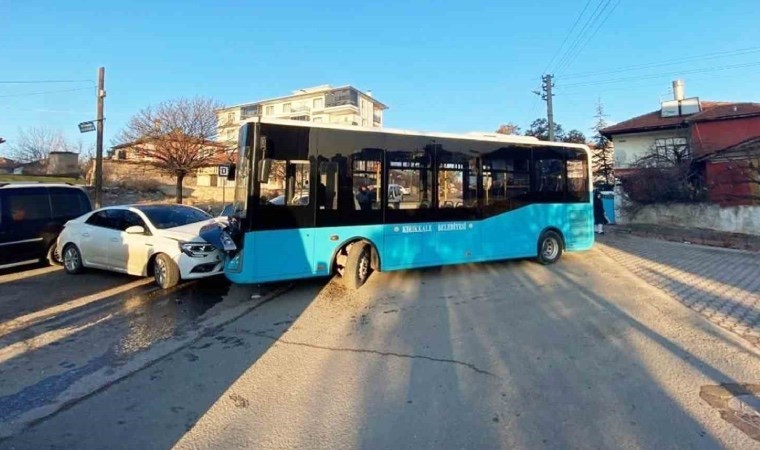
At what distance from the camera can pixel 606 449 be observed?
3273 millimetres

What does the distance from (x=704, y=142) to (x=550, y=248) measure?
67.5 feet

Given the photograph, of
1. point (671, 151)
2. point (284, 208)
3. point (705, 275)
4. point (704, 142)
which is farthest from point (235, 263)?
point (671, 151)

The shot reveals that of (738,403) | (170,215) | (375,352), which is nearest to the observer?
(738,403)

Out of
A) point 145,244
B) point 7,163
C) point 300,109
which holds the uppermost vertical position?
point 300,109

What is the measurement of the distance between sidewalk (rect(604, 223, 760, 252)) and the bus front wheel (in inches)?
300

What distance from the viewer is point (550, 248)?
11.4m

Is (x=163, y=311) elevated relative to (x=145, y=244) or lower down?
lower down

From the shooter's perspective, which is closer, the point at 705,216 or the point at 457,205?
the point at 457,205

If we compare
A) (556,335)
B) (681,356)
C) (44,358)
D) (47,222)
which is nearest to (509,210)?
(556,335)

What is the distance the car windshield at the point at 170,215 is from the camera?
9.22 metres

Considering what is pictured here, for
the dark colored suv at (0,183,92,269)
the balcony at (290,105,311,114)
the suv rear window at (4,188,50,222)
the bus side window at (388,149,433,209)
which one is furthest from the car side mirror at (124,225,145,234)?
the balcony at (290,105,311,114)

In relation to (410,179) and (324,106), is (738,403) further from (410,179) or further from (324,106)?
(324,106)

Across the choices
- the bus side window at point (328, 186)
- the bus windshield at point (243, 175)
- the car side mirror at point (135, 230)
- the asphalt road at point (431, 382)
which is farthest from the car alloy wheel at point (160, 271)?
the bus side window at point (328, 186)

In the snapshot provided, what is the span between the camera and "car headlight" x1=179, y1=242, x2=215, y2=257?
8414mm
